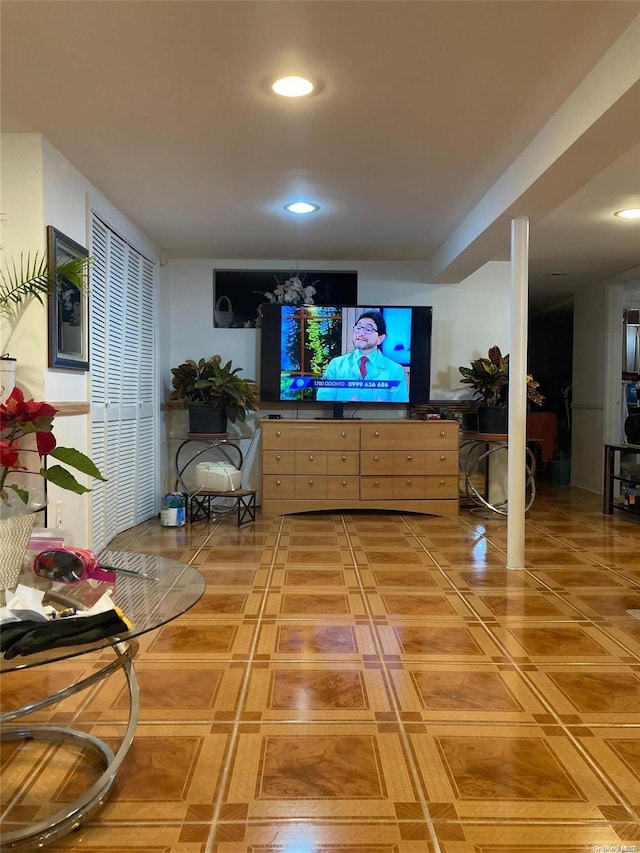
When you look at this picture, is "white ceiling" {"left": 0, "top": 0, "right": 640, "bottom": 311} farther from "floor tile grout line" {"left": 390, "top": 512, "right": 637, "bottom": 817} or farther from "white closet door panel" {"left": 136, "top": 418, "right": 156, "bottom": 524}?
"floor tile grout line" {"left": 390, "top": 512, "right": 637, "bottom": 817}

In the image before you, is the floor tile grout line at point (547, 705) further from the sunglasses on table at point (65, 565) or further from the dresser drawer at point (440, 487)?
the dresser drawer at point (440, 487)

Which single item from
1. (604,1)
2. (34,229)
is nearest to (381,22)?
(604,1)

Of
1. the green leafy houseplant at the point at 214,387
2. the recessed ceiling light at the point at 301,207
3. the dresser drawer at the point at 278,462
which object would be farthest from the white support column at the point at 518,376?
the green leafy houseplant at the point at 214,387

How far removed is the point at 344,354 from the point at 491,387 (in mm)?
1273

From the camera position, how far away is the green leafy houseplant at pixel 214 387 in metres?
5.01

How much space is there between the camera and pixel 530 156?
Result: 3.04 metres

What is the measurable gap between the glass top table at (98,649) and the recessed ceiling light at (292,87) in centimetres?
190

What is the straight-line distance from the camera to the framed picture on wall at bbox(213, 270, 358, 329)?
18.4 feet

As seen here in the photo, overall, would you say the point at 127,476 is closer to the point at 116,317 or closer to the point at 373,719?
the point at 116,317

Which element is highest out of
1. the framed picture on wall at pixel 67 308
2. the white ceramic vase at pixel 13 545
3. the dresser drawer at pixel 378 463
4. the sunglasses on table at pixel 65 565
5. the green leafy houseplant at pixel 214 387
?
the framed picture on wall at pixel 67 308

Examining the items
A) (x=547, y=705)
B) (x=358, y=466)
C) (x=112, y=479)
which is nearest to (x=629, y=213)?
(x=358, y=466)

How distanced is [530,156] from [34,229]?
2.43 metres

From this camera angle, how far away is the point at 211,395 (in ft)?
16.6

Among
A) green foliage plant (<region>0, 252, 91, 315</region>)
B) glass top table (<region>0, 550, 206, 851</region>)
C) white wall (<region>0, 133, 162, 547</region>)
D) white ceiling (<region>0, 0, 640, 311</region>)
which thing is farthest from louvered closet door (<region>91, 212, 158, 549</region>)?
glass top table (<region>0, 550, 206, 851</region>)
